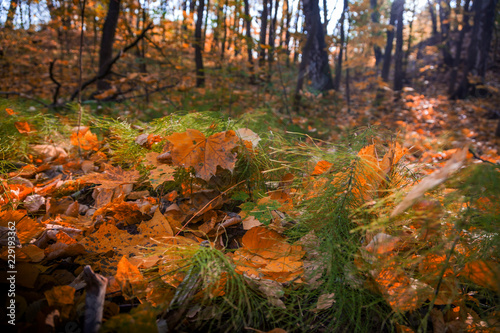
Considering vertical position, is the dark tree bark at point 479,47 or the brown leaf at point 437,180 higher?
the dark tree bark at point 479,47

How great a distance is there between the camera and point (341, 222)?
0.90 meters

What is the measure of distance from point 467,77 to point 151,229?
11.1 metres

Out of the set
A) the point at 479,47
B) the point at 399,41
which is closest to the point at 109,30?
the point at 399,41

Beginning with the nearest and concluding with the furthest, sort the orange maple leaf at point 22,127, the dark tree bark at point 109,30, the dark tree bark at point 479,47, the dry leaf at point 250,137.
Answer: the dry leaf at point 250,137
the orange maple leaf at point 22,127
the dark tree bark at point 109,30
the dark tree bark at point 479,47

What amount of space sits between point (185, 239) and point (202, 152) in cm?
35

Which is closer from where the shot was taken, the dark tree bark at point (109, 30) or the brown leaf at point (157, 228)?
the brown leaf at point (157, 228)

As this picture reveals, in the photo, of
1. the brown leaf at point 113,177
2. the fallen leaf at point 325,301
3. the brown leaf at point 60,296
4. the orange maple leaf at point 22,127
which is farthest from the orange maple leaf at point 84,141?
the fallen leaf at point 325,301

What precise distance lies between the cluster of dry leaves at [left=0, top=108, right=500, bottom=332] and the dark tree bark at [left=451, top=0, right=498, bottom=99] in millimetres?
10276

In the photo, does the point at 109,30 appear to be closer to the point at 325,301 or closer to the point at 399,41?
the point at 325,301

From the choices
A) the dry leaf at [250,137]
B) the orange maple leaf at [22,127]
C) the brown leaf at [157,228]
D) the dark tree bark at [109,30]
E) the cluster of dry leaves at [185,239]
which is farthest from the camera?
the dark tree bark at [109,30]

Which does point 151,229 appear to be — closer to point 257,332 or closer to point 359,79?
point 257,332

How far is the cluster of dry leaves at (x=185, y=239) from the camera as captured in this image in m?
0.73

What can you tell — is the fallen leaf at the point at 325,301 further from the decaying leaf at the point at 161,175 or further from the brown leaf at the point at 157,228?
the decaying leaf at the point at 161,175

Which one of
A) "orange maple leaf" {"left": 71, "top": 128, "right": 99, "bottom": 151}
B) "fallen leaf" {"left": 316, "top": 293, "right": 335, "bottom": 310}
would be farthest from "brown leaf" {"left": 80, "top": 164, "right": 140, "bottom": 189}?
"fallen leaf" {"left": 316, "top": 293, "right": 335, "bottom": 310}
